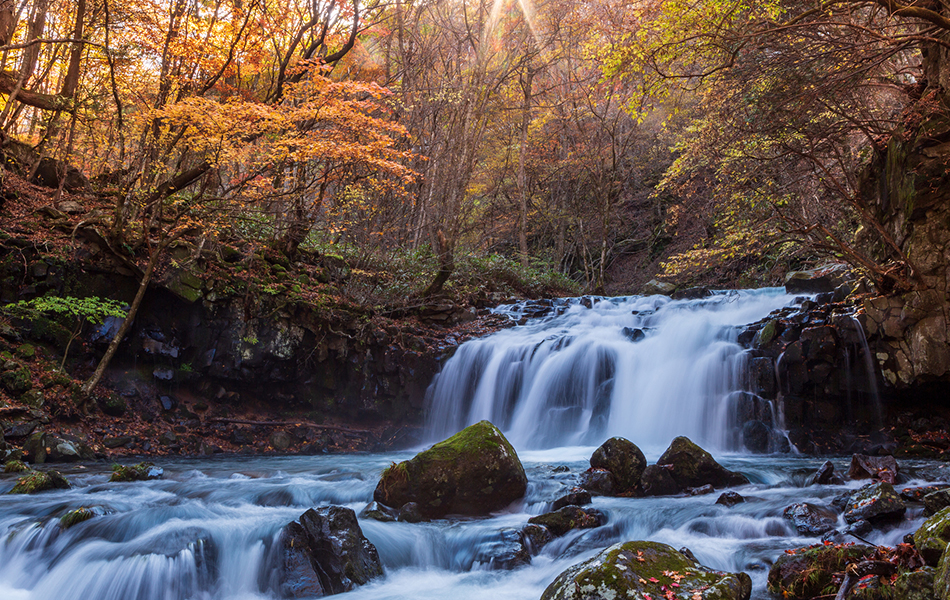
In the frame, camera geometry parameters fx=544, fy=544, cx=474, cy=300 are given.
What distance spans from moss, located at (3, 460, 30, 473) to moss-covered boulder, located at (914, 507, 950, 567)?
364 inches

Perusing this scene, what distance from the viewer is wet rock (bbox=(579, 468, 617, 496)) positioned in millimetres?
6875

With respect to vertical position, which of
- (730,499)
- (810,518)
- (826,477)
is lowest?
(730,499)

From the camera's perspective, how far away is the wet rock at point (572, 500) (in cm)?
634

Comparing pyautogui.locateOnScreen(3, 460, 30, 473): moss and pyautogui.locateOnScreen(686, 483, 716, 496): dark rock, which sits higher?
pyautogui.locateOnScreen(686, 483, 716, 496): dark rock

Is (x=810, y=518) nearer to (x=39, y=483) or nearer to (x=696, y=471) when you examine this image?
(x=696, y=471)

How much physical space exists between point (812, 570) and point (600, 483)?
10.3 feet

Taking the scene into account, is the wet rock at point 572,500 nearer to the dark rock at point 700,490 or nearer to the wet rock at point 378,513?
the dark rock at point 700,490

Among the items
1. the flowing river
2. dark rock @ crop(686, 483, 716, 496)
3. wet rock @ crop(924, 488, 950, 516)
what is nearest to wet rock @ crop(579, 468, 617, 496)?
the flowing river

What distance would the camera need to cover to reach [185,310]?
1052cm

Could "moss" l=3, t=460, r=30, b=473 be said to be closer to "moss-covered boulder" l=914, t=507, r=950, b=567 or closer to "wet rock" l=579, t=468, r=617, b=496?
"wet rock" l=579, t=468, r=617, b=496

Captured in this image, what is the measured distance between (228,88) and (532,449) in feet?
37.6

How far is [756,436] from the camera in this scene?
9406 millimetres

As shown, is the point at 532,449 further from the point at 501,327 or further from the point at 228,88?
the point at 228,88

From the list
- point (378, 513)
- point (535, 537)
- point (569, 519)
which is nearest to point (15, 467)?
point (378, 513)
